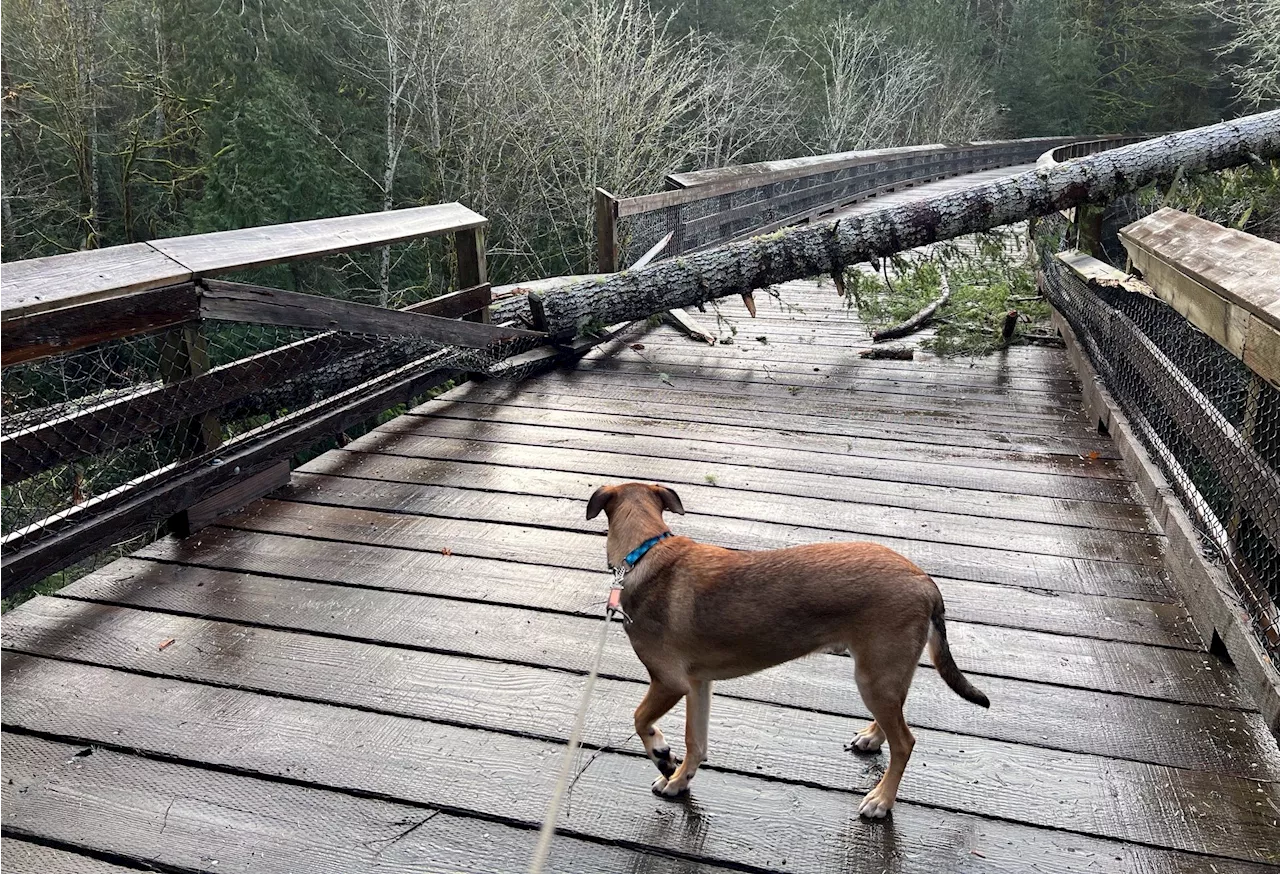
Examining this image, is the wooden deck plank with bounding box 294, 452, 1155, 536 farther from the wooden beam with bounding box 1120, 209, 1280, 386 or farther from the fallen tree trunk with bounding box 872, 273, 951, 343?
the fallen tree trunk with bounding box 872, 273, 951, 343

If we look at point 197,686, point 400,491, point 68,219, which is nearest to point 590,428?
point 400,491

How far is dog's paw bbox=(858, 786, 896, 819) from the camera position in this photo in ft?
6.40

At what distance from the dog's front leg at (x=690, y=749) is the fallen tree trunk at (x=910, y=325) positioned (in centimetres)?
477

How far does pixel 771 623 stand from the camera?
76.7 inches

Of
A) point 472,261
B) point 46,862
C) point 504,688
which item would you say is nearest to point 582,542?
point 504,688

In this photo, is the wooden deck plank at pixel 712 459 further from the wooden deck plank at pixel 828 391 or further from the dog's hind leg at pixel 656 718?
the dog's hind leg at pixel 656 718

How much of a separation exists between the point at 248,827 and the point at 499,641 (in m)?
0.86

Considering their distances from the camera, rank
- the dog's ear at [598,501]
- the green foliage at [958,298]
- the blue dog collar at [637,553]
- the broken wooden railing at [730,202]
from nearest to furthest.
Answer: the blue dog collar at [637,553] → the dog's ear at [598,501] → the green foliage at [958,298] → the broken wooden railing at [730,202]

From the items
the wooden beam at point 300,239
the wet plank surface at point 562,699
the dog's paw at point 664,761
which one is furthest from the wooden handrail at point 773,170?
the dog's paw at point 664,761

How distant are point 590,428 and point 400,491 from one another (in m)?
1.15

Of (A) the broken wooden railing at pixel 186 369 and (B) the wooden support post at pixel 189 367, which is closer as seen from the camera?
(A) the broken wooden railing at pixel 186 369

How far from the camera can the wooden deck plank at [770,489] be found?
3.49 metres

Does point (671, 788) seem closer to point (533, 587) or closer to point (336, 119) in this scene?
point (533, 587)

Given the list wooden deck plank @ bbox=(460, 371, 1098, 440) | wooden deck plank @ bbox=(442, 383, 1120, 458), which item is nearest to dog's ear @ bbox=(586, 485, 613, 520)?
wooden deck plank @ bbox=(442, 383, 1120, 458)
